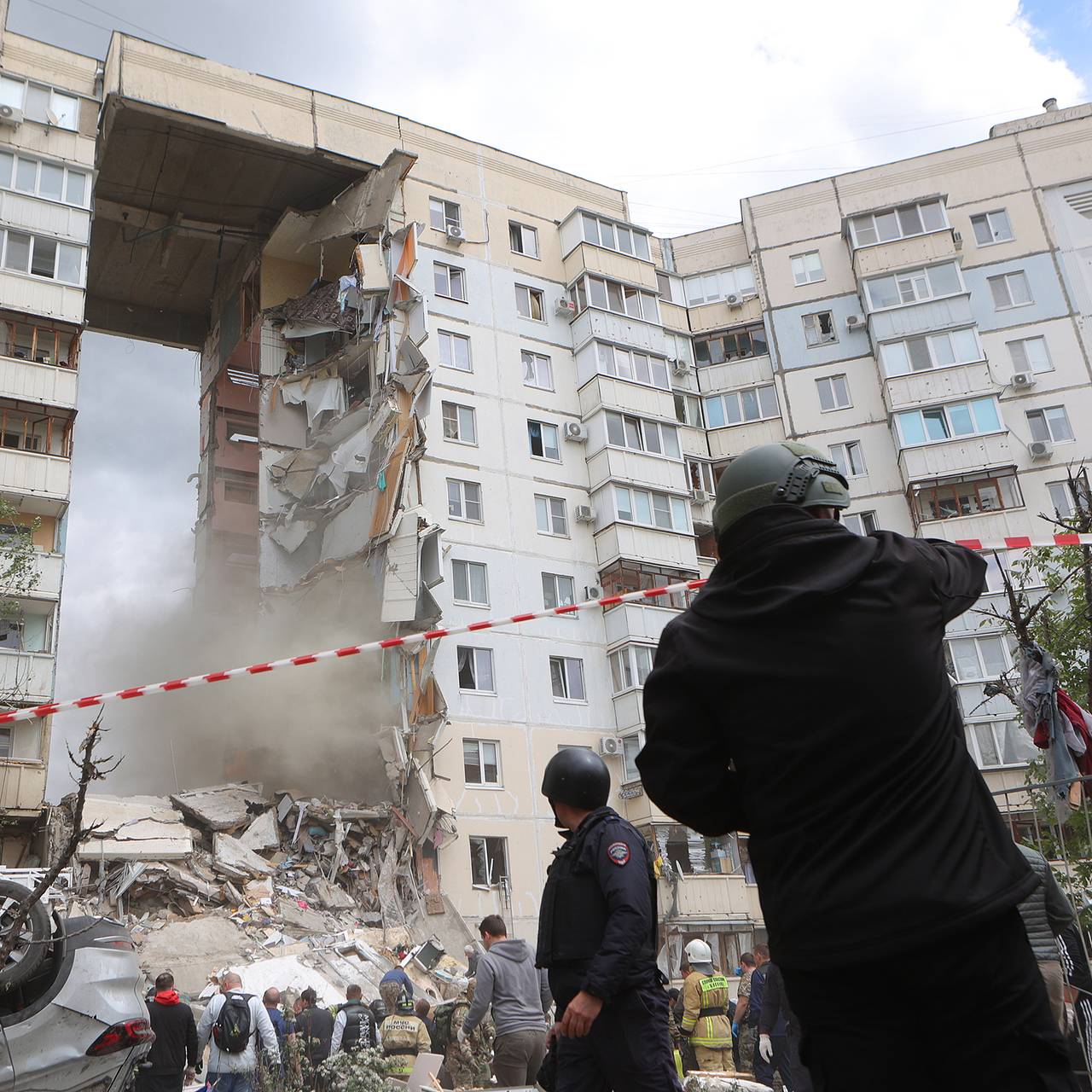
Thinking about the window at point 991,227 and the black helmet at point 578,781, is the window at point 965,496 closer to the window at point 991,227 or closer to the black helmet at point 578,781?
the window at point 991,227

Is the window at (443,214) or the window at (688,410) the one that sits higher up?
the window at (443,214)

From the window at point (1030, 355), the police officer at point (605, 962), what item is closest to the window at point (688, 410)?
the window at point (1030, 355)

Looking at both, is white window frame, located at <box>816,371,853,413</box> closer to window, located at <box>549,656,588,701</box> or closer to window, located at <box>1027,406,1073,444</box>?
window, located at <box>1027,406,1073,444</box>

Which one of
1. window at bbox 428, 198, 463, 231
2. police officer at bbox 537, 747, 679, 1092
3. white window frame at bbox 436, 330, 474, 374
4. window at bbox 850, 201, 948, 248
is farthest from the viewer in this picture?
window at bbox 850, 201, 948, 248

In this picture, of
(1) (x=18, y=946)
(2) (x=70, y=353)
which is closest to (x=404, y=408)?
(2) (x=70, y=353)

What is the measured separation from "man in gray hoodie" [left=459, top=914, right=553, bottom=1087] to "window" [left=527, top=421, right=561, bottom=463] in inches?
1165

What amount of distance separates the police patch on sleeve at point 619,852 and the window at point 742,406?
36.9 metres

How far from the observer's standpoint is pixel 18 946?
22.9ft

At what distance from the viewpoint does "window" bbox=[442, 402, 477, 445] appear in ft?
114

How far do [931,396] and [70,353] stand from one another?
89.3 ft

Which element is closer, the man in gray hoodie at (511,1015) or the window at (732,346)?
the man in gray hoodie at (511,1015)

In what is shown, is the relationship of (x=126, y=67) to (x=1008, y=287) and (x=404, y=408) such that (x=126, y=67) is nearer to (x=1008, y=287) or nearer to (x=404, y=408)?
(x=404, y=408)

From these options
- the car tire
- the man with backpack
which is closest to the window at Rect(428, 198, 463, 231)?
the man with backpack

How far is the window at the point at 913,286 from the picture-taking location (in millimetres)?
38531
